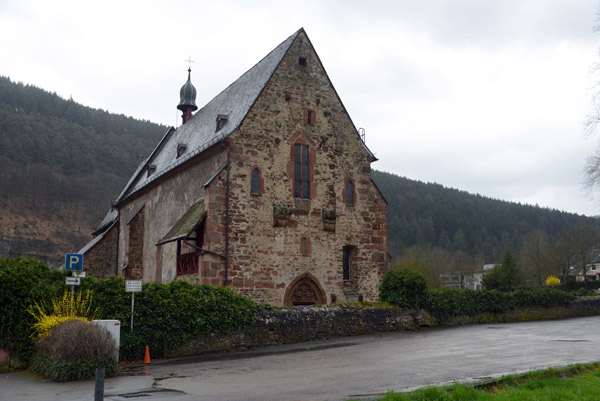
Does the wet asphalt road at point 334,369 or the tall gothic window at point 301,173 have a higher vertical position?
the tall gothic window at point 301,173

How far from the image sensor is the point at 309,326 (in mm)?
17734

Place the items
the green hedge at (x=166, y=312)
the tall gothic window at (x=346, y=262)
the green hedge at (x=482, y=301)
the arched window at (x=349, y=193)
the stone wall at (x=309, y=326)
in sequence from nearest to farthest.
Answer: the green hedge at (x=166, y=312) → the stone wall at (x=309, y=326) → the green hedge at (x=482, y=301) → the tall gothic window at (x=346, y=262) → the arched window at (x=349, y=193)

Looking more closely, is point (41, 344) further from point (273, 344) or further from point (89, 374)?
point (273, 344)

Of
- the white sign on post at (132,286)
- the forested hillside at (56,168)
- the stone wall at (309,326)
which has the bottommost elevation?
the stone wall at (309,326)

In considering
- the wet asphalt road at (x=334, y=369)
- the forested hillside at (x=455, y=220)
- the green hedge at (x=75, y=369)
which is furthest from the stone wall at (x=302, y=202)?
the forested hillside at (x=455, y=220)

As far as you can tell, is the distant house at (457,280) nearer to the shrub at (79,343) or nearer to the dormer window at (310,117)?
the dormer window at (310,117)

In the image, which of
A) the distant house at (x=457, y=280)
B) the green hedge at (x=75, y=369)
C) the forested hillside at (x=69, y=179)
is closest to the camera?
the green hedge at (x=75, y=369)

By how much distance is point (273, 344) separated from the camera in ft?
55.6

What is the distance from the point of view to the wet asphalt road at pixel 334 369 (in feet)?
30.4

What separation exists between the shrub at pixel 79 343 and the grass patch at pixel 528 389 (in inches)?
270

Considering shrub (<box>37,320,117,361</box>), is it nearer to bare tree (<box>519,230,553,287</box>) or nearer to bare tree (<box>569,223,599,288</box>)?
bare tree (<box>519,230,553,287</box>)

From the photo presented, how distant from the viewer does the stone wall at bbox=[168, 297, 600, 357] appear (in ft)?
53.1

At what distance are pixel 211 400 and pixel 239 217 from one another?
1352 cm

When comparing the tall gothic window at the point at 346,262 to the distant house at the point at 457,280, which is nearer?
the tall gothic window at the point at 346,262
